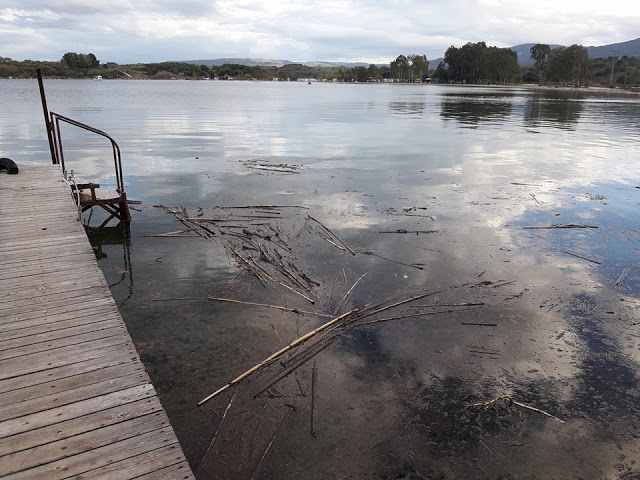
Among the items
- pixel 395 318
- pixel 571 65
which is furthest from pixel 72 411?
pixel 571 65

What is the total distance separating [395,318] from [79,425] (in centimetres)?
520

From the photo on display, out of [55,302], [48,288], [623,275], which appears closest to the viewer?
[55,302]

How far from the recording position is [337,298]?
28.4ft

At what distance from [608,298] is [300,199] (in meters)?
9.28

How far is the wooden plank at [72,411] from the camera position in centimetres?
397

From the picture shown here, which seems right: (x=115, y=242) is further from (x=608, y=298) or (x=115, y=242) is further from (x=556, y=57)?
(x=556, y=57)

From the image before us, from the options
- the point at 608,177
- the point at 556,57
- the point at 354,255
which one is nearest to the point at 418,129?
the point at 608,177

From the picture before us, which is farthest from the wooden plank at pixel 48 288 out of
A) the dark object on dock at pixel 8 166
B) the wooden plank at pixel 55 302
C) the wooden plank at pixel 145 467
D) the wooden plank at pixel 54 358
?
the dark object on dock at pixel 8 166

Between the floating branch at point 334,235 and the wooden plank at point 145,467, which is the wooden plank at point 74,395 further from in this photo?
the floating branch at point 334,235

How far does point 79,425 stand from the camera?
4.02 metres

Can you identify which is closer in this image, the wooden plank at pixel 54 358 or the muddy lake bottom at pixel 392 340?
the wooden plank at pixel 54 358

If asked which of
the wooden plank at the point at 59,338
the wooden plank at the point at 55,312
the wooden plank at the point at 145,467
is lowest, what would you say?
the wooden plank at the point at 145,467

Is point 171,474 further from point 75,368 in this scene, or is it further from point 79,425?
point 75,368

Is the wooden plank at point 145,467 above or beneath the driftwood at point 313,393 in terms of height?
above
